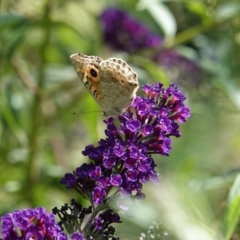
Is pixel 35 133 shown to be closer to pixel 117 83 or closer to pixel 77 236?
pixel 117 83

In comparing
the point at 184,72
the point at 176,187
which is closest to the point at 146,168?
the point at 176,187

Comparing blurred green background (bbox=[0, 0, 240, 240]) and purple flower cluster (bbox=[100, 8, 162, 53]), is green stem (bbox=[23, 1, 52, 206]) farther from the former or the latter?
purple flower cluster (bbox=[100, 8, 162, 53])

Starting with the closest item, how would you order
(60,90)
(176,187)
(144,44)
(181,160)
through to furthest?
(176,187)
(181,160)
(60,90)
(144,44)

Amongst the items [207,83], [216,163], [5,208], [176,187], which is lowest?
[176,187]

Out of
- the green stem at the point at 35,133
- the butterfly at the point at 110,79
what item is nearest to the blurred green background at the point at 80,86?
the green stem at the point at 35,133

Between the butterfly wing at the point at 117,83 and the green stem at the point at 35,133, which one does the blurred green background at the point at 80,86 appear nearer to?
the green stem at the point at 35,133

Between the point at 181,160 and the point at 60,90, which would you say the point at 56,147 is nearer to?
the point at 60,90

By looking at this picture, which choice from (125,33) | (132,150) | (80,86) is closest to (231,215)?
(132,150)

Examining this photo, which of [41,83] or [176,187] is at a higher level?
[41,83]
